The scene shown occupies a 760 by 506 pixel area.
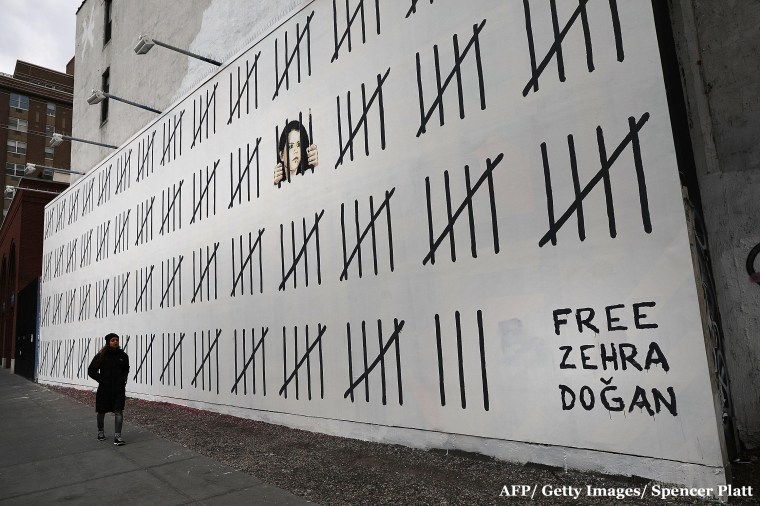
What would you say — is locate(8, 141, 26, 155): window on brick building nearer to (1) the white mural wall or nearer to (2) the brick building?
(2) the brick building

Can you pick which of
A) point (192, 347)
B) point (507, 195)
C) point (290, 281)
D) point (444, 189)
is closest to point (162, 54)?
point (192, 347)

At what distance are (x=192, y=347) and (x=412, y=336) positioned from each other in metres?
6.21

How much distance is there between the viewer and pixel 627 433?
4.43 meters

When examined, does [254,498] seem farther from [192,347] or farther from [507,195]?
[192,347]

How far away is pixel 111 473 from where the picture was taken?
570 centimetres

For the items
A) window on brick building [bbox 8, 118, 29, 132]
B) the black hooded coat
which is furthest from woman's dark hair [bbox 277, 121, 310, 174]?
window on brick building [bbox 8, 118, 29, 132]

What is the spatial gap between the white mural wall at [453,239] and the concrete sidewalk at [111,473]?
1960 millimetres

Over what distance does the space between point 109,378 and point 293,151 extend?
4748 mm

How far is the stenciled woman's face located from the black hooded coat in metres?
4.20

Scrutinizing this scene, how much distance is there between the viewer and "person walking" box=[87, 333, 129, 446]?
24.6 ft

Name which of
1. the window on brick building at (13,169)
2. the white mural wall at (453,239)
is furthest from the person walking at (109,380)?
the window on brick building at (13,169)

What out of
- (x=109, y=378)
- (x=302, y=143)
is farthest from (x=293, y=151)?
(x=109, y=378)

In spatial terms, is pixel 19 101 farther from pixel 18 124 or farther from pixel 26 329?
pixel 26 329

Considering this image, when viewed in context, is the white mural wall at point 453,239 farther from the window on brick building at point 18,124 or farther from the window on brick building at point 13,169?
the window on brick building at point 18,124
